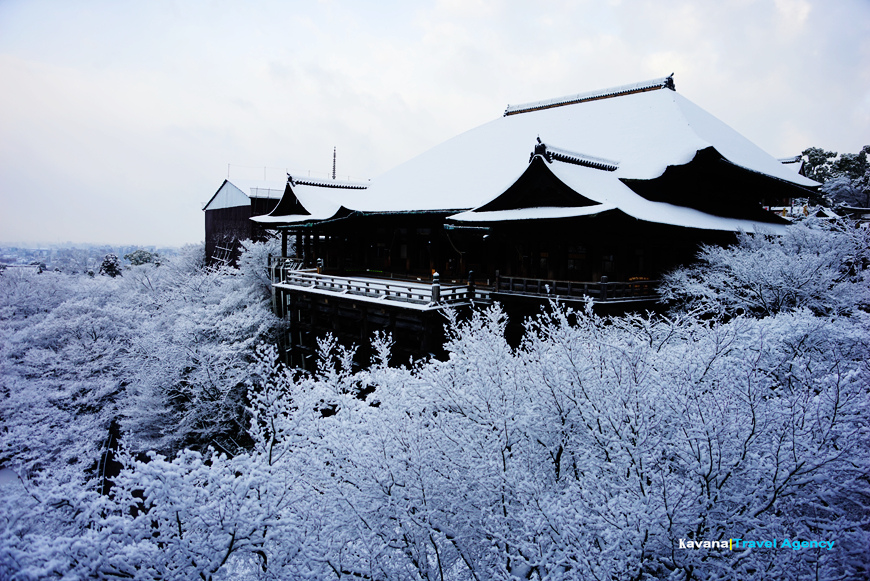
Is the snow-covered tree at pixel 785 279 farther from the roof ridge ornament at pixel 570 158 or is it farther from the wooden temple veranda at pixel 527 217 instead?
the roof ridge ornament at pixel 570 158

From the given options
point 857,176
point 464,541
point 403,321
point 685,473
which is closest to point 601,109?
point 403,321

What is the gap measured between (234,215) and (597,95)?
27.6 metres

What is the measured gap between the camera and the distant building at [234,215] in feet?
105

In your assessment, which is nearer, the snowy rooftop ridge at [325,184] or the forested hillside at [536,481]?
the forested hillside at [536,481]

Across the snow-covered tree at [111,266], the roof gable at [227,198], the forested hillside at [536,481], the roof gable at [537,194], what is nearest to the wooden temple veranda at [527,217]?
the roof gable at [537,194]

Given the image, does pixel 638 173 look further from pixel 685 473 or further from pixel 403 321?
pixel 685 473

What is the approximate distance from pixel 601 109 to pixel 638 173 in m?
8.10

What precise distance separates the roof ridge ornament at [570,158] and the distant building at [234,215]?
75.6 ft

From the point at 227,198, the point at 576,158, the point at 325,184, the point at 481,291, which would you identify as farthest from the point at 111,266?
the point at 576,158

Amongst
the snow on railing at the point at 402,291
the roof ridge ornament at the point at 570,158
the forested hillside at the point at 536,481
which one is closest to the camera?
the forested hillside at the point at 536,481

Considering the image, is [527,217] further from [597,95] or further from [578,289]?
[597,95]

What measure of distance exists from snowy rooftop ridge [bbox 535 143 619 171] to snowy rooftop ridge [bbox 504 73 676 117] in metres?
8.04

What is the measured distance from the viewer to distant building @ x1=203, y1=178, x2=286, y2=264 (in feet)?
105

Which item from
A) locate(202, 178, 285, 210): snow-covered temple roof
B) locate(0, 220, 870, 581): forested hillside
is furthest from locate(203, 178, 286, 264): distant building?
locate(0, 220, 870, 581): forested hillside
